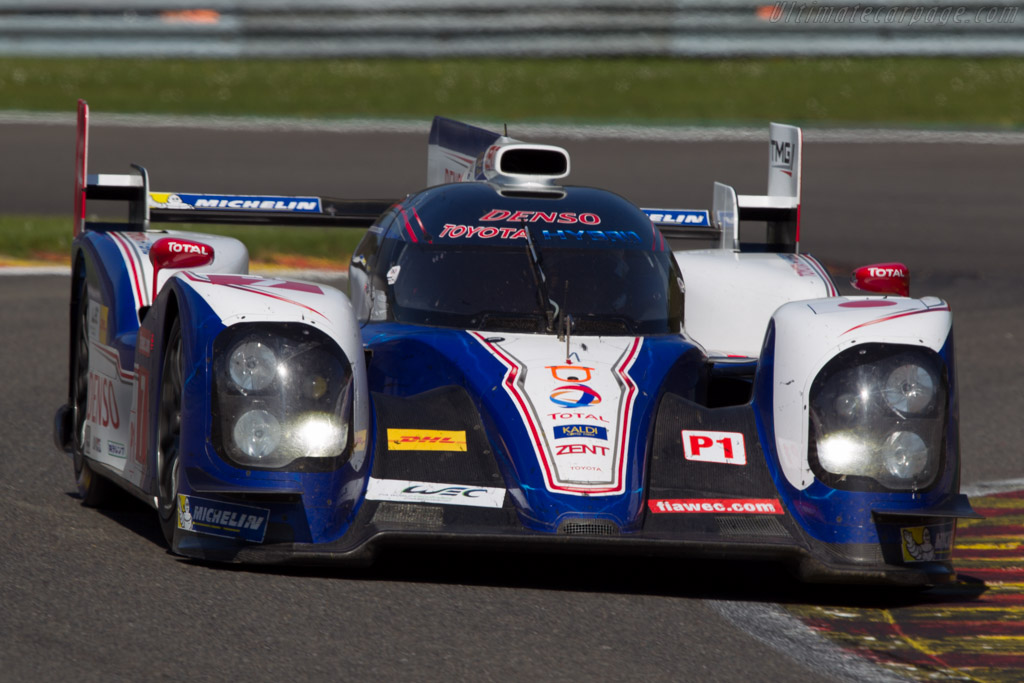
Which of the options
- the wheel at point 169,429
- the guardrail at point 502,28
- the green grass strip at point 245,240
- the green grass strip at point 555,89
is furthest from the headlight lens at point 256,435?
the guardrail at point 502,28

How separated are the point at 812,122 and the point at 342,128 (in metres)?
5.84

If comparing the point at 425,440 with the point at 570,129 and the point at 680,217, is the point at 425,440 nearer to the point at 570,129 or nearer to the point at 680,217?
the point at 680,217

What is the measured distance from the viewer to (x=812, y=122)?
20359 millimetres

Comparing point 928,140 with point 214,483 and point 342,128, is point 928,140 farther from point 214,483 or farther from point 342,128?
point 214,483

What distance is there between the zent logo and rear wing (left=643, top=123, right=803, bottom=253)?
8.80ft

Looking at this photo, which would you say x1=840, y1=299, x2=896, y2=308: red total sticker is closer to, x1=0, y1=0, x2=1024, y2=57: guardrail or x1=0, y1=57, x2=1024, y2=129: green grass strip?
x1=0, y1=57, x2=1024, y2=129: green grass strip

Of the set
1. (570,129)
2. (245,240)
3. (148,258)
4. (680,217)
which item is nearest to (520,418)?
(148,258)

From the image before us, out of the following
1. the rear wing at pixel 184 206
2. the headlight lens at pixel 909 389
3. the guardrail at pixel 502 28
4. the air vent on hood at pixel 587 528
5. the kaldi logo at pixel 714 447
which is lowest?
the air vent on hood at pixel 587 528

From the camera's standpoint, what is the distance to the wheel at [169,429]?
5.11 meters

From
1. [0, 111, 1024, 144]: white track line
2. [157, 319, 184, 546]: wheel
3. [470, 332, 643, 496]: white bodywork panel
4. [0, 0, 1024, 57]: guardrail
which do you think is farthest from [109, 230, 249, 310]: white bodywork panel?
[0, 0, 1024, 57]: guardrail

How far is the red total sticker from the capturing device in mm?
5406

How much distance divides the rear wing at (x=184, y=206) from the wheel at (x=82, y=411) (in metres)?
0.72

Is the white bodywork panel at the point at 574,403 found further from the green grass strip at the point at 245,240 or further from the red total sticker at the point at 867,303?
the green grass strip at the point at 245,240

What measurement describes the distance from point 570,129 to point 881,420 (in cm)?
1500
